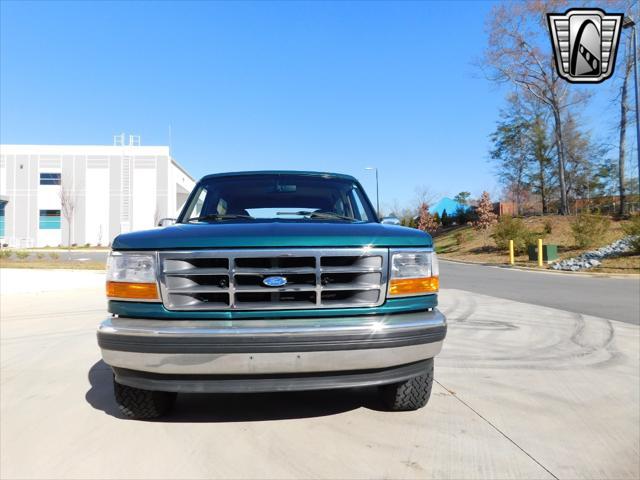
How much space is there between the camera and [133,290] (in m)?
2.64

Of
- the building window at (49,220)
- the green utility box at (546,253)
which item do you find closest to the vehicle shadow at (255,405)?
the green utility box at (546,253)

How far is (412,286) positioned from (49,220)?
2099 inches

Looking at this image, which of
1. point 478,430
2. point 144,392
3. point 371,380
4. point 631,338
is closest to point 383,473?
point 371,380

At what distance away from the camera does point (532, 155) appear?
40125 millimetres

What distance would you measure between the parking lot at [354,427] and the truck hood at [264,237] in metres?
1.19

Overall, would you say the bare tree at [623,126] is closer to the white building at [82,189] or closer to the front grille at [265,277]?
the front grille at [265,277]

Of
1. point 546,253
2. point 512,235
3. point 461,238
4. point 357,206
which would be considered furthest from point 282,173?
point 461,238

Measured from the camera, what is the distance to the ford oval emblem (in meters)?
2.55

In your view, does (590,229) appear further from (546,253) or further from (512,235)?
(512,235)

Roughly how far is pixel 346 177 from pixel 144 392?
103 inches

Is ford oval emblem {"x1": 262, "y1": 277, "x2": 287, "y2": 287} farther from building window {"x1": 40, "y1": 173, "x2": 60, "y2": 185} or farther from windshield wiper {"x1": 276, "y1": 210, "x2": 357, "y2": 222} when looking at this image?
building window {"x1": 40, "y1": 173, "x2": 60, "y2": 185}

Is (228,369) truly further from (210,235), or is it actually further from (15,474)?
(15,474)

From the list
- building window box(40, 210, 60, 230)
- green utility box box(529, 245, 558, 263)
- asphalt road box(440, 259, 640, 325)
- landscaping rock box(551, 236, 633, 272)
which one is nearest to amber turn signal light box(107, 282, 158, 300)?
asphalt road box(440, 259, 640, 325)

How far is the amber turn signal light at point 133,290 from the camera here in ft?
8.53
